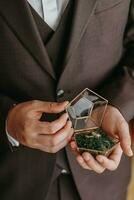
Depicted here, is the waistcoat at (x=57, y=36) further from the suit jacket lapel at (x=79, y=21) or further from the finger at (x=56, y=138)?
the finger at (x=56, y=138)

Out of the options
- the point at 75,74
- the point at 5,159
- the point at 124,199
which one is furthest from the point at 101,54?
the point at 124,199

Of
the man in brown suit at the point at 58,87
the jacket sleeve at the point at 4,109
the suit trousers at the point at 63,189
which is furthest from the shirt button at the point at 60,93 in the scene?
the suit trousers at the point at 63,189

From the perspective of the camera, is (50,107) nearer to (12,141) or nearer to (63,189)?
(12,141)

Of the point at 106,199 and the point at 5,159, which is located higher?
the point at 5,159

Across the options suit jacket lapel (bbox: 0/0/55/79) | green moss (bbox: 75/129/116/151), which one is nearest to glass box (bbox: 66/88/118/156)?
green moss (bbox: 75/129/116/151)

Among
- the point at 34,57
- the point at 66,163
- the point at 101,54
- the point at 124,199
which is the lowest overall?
the point at 124,199

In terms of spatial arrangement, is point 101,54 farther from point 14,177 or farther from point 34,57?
point 14,177

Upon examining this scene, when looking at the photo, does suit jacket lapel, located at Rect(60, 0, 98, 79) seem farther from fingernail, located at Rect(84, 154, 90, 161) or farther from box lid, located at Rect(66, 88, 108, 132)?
fingernail, located at Rect(84, 154, 90, 161)
